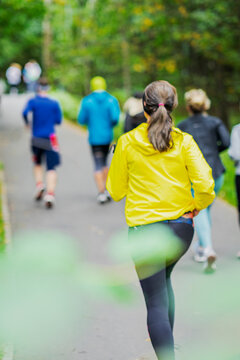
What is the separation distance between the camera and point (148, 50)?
993 inches

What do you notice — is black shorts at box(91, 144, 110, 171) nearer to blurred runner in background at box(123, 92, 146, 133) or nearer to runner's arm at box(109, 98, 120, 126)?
runner's arm at box(109, 98, 120, 126)

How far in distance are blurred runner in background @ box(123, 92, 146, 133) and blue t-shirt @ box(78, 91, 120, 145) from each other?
42.5 inches

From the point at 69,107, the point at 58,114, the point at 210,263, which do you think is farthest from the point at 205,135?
the point at 69,107

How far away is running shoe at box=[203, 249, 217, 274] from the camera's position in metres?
5.92

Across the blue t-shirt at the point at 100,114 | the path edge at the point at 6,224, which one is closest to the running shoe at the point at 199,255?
the path edge at the point at 6,224

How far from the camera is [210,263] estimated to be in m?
5.98

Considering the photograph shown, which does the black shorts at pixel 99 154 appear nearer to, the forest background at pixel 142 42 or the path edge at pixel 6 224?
the path edge at pixel 6 224

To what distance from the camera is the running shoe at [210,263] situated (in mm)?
5918

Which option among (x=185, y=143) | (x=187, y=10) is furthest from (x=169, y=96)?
(x=187, y=10)

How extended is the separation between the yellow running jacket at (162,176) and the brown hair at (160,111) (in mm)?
57

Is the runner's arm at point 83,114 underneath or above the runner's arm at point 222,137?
underneath

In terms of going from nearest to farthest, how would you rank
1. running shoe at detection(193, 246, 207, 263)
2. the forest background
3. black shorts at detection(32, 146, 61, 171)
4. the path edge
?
the path edge < running shoe at detection(193, 246, 207, 263) < black shorts at detection(32, 146, 61, 171) < the forest background

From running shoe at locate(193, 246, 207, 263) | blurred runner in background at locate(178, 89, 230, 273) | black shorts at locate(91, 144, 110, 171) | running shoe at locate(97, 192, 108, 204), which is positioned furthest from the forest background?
blurred runner in background at locate(178, 89, 230, 273)

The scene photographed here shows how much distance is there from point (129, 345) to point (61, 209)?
497 cm
